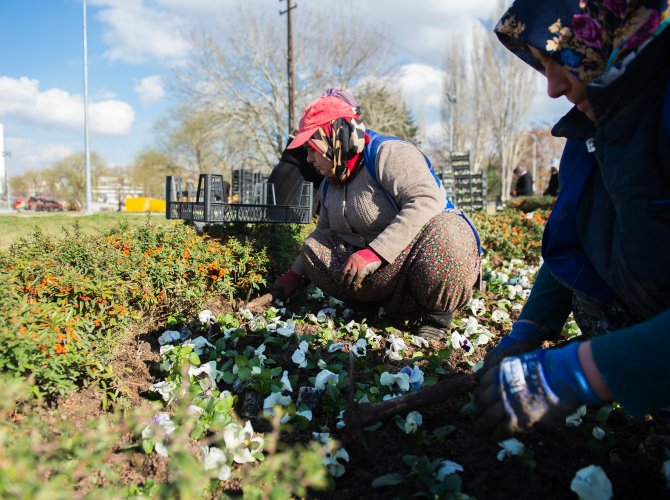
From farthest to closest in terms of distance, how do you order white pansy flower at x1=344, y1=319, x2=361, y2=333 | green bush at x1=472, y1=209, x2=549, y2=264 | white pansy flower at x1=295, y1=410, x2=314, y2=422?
green bush at x1=472, y1=209, x2=549, y2=264 < white pansy flower at x1=344, y1=319, x2=361, y2=333 < white pansy flower at x1=295, y1=410, x2=314, y2=422

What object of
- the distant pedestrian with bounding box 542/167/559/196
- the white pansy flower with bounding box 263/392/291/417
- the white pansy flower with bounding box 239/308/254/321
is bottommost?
the white pansy flower with bounding box 263/392/291/417

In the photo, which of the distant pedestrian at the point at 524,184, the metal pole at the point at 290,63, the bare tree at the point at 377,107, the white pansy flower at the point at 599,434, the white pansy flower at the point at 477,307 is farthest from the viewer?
the bare tree at the point at 377,107

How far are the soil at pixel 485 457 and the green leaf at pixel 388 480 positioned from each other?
0.04m

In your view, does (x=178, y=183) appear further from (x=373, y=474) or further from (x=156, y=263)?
(x=373, y=474)

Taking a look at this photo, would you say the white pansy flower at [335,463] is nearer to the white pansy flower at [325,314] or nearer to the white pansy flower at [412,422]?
the white pansy flower at [412,422]

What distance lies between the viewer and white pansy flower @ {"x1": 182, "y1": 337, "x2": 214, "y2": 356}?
2.45 meters

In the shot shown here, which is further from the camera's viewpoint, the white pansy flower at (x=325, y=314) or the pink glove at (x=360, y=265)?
the white pansy flower at (x=325, y=314)

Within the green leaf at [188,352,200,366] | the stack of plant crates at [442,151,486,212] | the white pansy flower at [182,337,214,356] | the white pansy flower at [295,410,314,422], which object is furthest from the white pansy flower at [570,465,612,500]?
the stack of plant crates at [442,151,486,212]

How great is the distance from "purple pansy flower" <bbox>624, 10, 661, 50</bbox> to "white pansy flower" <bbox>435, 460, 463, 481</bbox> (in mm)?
1173

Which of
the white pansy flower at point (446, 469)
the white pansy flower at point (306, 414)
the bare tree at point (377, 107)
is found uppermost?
the bare tree at point (377, 107)

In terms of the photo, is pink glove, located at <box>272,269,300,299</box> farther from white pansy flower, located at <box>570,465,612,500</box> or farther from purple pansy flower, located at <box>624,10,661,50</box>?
purple pansy flower, located at <box>624,10,661,50</box>

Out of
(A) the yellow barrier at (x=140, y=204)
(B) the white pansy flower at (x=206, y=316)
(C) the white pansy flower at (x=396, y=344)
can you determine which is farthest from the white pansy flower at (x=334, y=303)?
(A) the yellow barrier at (x=140, y=204)

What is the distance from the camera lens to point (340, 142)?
2703mm

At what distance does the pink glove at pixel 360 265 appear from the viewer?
Answer: 259 centimetres
